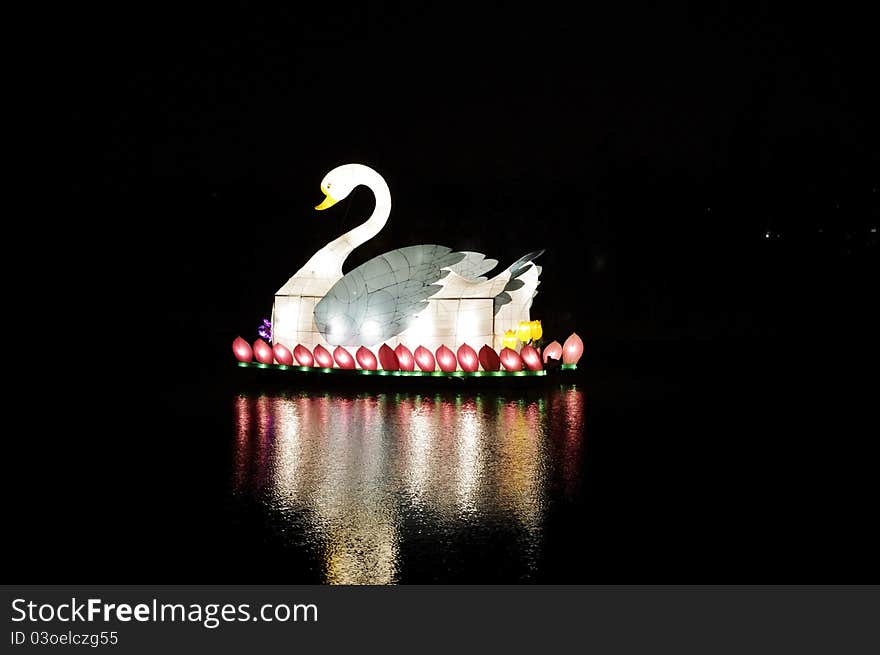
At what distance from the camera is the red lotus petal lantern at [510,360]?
15977 mm

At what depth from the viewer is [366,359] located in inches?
635

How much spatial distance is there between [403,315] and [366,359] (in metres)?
1.11

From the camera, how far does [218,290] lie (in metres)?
35.5

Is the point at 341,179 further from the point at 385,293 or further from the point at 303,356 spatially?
the point at 303,356

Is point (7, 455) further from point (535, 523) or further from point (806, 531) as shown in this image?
point (806, 531)

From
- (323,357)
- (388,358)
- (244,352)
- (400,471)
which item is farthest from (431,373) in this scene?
(400,471)

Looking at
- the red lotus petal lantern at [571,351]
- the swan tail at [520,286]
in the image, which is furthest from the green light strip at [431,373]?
the swan tail at [520,286]

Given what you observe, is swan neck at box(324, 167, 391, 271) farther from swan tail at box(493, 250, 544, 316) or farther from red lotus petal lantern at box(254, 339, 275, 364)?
swan tail at box(493, 250, 544, 316)

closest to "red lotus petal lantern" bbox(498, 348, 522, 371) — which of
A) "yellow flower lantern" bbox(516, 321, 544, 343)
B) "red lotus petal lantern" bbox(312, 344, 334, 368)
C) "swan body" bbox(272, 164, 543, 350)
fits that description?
"swan body" bbox(272, 164, 543, 350)

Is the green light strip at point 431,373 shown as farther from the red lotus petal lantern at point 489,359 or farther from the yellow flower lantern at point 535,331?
the yellow flower lantern at point 535,331

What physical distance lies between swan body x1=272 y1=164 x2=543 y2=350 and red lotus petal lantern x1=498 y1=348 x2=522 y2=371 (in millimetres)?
880

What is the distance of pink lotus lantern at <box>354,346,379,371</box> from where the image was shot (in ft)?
52.9

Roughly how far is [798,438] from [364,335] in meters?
8.09

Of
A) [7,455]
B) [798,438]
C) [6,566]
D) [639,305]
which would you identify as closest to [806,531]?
[798,438]
